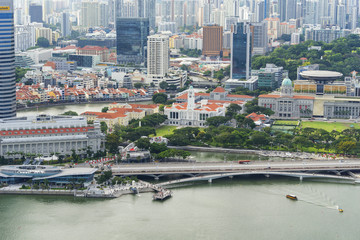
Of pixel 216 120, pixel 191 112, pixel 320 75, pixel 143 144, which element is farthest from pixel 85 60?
pixel 143 144

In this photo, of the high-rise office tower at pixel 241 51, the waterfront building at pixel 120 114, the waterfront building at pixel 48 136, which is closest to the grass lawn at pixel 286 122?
the waterfront building at pixel 120 114

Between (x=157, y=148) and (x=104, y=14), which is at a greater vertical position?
(x=104, y=14)

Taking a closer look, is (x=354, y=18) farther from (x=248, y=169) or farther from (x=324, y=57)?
(x=248, y=169)

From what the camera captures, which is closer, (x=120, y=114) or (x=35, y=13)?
(x=120, y=114)

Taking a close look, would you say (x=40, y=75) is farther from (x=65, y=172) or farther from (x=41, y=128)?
(x=65, y=172)

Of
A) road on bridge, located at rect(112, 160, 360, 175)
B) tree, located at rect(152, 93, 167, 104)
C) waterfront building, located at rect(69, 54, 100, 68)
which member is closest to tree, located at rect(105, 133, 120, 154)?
road on bridge, located at rect(112, 160, 360, 175)

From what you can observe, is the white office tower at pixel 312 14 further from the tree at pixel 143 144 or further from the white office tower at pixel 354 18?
the tree at pixel 143 144

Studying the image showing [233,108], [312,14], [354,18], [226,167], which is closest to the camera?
[226,167]

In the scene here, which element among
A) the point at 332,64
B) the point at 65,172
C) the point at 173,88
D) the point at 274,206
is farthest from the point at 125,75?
the point at 274,206
